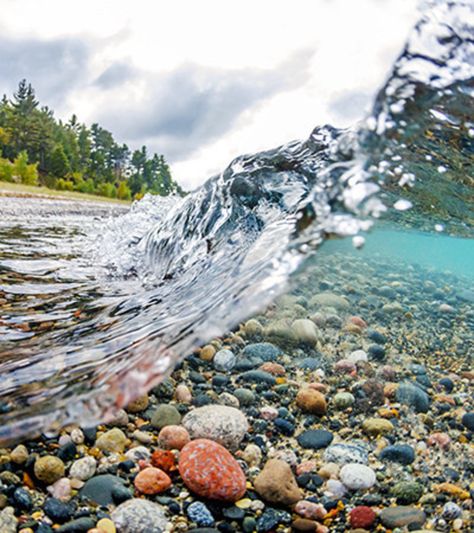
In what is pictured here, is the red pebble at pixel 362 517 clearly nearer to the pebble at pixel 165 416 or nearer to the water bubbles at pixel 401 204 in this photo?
the pebble at pixel 165 416

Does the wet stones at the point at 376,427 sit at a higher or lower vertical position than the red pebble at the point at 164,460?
lower

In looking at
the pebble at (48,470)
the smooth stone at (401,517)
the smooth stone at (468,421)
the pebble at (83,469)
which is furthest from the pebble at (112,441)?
the smooth stone at (468,421)

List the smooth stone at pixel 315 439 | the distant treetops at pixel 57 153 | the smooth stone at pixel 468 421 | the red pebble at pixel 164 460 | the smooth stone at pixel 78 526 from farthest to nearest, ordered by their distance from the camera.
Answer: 1. the distant treetops at pixel 57 153
2. the smooth stone at pixel 468 421
3. the smooth stone at pixel 315 439
4. the red pebble at pixel 164 460
5. the smooth stone at pixel 78 526

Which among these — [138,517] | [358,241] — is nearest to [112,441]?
[138,517]

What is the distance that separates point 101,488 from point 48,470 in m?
0.22

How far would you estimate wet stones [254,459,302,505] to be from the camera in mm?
1952

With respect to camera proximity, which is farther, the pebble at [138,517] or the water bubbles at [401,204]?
the water bubbles at [401,204]

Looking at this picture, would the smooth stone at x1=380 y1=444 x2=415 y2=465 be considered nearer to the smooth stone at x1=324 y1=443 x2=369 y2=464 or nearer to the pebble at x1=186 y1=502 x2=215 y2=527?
the smooth stone at x1=324 y1=443 x2=369 y2=464

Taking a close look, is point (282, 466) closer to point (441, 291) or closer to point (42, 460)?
point (42, 460)

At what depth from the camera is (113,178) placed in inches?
2313

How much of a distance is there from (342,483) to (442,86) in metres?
1.76

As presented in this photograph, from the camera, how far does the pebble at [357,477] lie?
2.15 meters

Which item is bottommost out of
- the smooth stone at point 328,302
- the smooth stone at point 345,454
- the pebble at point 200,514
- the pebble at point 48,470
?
the smooth stone at point 345,454

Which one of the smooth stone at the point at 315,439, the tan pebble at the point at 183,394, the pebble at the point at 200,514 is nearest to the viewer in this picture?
the pebble at the point at 200,514
